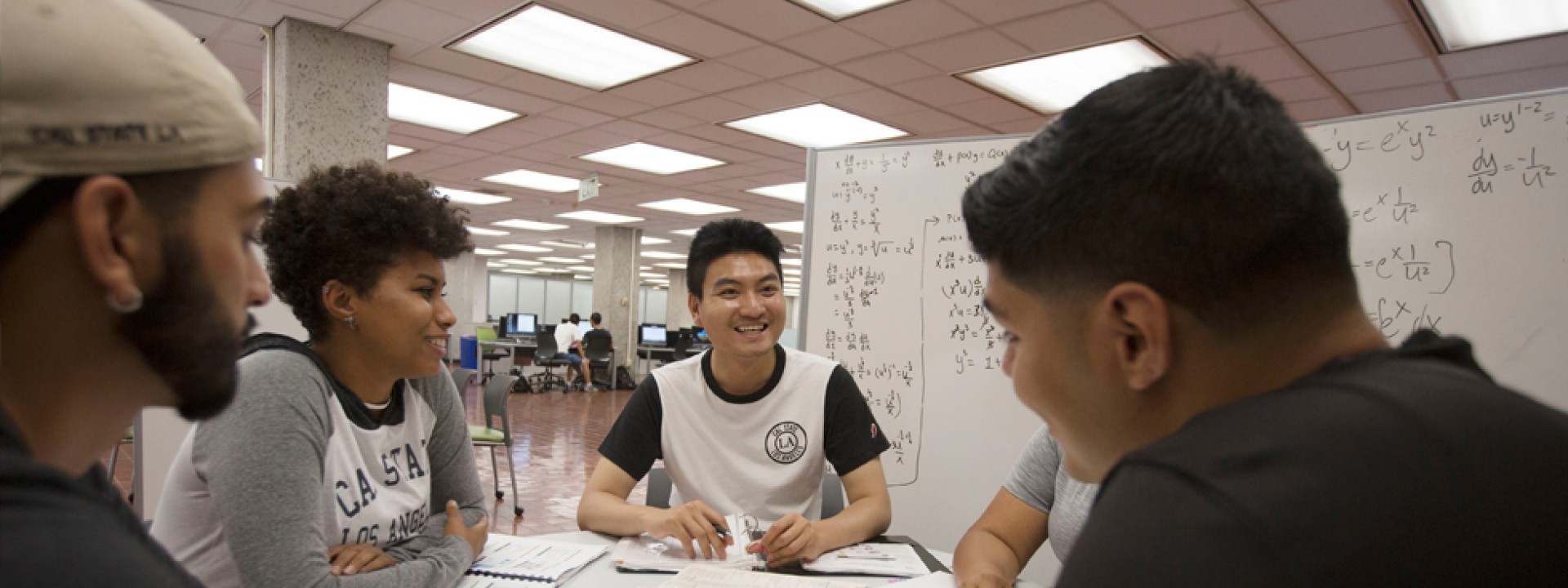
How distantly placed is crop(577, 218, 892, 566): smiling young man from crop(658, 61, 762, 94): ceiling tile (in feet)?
9.14

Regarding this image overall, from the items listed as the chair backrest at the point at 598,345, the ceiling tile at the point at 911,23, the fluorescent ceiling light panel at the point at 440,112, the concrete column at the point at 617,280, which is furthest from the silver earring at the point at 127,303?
the concrete column at the point at 617,280

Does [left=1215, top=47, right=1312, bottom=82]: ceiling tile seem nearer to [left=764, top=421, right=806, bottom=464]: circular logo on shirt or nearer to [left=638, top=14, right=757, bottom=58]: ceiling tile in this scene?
[left=638, top=14, right=757, bottom=58]: ceiling tile

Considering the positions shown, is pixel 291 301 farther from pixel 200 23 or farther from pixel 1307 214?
pixel 200 23

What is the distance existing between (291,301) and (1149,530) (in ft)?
4.97

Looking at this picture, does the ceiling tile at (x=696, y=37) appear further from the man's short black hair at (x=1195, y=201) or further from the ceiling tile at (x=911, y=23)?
the man's short black hair at (x=1195, y=201)

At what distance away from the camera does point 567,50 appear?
4430 mm

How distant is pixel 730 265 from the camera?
6.63 feet

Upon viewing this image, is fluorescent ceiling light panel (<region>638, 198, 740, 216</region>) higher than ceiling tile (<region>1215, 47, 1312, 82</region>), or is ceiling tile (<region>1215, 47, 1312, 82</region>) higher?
ceiling tile (<region>1215, 47, 1312, 82</region>)

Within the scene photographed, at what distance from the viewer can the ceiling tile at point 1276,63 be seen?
3881 millimetres

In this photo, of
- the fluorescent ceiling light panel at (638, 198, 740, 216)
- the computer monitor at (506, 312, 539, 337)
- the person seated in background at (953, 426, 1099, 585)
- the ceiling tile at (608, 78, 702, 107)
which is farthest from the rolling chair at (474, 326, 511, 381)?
the person seated in background at (953, 426, 1099, 585)

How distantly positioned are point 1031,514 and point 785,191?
279 inches

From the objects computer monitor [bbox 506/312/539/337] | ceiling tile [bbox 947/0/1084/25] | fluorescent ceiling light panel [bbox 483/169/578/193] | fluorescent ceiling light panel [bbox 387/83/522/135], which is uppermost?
ceiling tile [bbox 947/0/1084/25]

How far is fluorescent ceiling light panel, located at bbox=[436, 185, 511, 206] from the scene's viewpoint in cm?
924

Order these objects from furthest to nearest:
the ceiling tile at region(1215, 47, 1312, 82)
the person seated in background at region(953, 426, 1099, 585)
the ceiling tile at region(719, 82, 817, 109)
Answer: the ceiling tile at region(719, 82, 817, 109), the ceiling tile at region(1215, 47, 1312, 82), the person seated in background at region(953, 426, 1099, 585)
